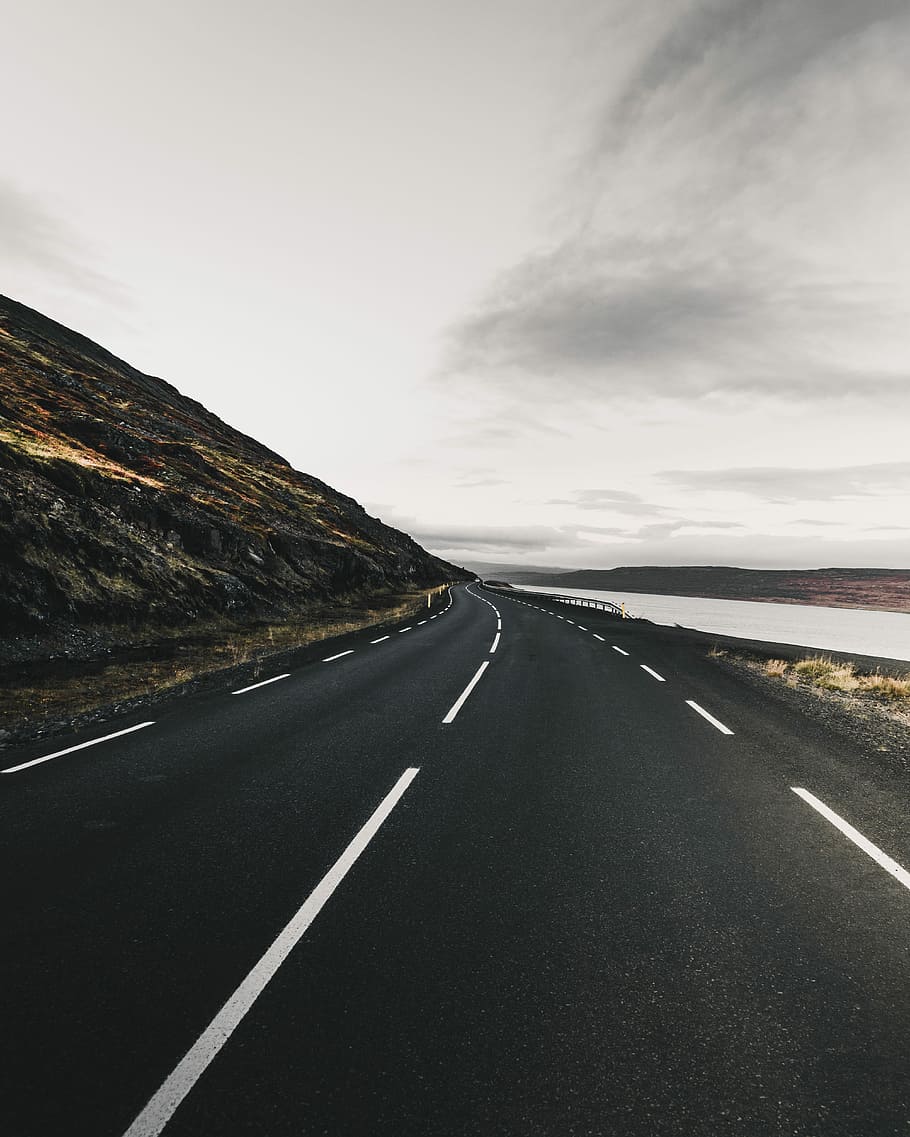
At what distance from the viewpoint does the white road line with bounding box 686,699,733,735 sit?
840cm

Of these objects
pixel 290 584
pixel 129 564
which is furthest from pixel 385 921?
pixel 290 584

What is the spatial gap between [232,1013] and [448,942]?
124 cm

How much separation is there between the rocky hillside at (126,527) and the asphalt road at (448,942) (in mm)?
10098

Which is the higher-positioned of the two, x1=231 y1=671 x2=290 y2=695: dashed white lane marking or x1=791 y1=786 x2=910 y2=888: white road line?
x1=791 y1=786 x2=910 y2=888: white road line

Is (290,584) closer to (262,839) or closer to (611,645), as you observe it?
(611,645)

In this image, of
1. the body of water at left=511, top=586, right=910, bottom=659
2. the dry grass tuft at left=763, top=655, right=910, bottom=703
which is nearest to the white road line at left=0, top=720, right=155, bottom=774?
the dry grass tuft at left=763, top=655, right=910, bottom=703

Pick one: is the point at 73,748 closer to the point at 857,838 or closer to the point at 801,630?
the point at 857,838

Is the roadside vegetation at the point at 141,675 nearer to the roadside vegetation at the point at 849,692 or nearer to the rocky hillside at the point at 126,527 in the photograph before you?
the rocky hillside at the point at 126,527

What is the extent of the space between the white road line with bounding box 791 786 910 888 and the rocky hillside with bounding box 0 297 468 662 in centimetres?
1535

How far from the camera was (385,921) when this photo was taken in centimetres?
354

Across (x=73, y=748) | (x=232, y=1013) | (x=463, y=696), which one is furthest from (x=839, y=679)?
(x=73, y=748)

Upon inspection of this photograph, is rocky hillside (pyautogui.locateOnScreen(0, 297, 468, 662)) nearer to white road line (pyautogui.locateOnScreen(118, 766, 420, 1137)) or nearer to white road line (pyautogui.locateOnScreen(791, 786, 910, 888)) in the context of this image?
white road line (pyautogui.locateOnScreen(118, 766, 420, 1137))

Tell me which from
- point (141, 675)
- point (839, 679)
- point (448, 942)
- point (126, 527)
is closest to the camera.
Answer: point (448, 942)

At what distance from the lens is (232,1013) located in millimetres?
2738
